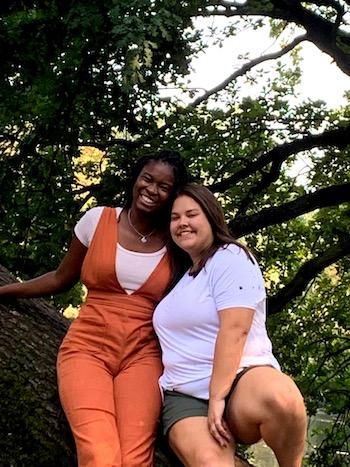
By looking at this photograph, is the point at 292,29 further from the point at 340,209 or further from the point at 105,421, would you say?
the point at 105,421

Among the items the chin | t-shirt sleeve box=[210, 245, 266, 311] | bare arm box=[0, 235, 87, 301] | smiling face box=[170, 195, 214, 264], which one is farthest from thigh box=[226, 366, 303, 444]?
bare arm box=[0, 235, 87, 301]

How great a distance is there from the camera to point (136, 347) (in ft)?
8.74

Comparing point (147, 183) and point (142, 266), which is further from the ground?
point (147, 183)

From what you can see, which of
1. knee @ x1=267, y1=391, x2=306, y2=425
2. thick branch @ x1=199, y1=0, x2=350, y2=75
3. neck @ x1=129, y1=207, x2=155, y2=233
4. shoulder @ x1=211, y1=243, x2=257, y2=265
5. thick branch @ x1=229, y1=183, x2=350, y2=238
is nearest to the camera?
knee @ x1=267, y1=391, x2=306, y2=425

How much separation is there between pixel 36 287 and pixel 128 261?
1.71 ft

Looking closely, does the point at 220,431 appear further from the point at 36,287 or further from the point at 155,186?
the point at 36,287

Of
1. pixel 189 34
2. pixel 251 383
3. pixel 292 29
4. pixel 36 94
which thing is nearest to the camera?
pixel 251 383

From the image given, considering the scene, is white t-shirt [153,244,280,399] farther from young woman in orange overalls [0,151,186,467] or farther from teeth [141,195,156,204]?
teeth [141,195,156,204]

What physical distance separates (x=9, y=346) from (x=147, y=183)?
89 centimetres

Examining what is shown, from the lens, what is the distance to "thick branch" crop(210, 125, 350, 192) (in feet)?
23.5

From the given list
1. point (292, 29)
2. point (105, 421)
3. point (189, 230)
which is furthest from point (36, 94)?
point (292, 29)

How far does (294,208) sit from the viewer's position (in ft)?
22.2

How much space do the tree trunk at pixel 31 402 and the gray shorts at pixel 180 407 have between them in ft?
0.54

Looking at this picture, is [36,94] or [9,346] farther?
[36,94]
